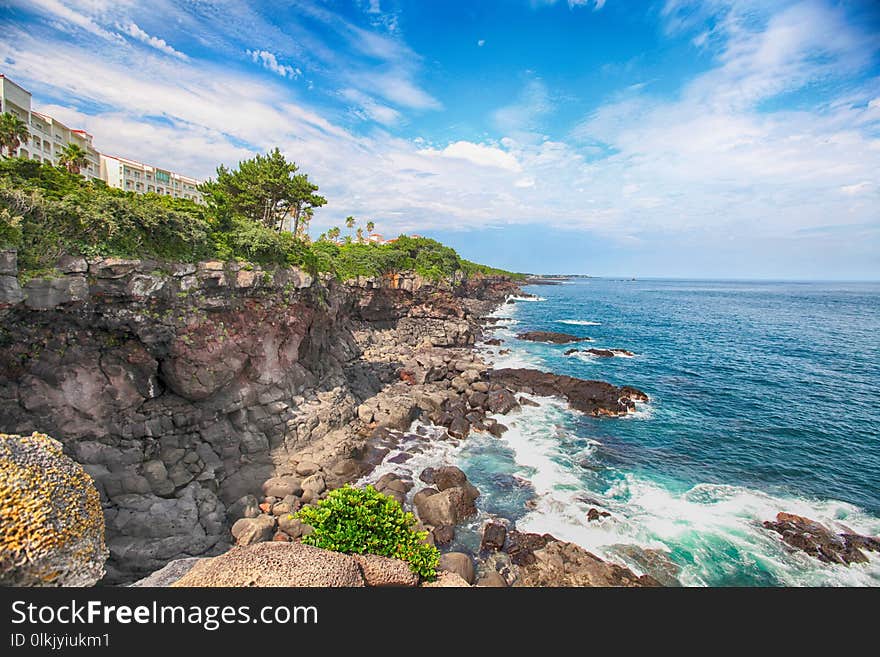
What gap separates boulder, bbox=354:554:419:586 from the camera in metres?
7.52

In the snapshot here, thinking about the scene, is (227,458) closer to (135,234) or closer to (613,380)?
(135,234)

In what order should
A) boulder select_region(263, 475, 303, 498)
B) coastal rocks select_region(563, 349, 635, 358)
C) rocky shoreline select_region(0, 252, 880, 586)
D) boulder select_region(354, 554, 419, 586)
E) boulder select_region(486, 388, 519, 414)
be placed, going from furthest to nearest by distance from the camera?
coastal rocks select_region(563, 349, 635, 358) < boulder select_region(486, 388, 519, 414) < boulder select_region(263, 475, 303, 498) < rocky shoreline select_region(0, 252, 880, 586) < boulder select_region(354, 554, 419, 586)

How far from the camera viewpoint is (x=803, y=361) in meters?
46.9

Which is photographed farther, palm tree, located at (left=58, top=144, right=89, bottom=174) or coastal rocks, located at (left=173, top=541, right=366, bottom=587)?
palm tree, located at (left=58, top=144, right=89, bottom=174)

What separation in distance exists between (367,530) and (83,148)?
65489 mm

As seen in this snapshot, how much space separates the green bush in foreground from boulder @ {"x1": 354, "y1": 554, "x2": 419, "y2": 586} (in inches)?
58.7

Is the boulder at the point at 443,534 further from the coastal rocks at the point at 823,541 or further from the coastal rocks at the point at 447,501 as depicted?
the coastal rocks at the point at 823,541

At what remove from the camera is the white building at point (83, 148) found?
119 ft

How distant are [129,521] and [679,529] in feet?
79.7

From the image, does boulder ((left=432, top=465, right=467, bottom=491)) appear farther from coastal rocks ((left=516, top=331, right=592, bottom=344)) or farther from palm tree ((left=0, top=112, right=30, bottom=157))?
coastal rocks ((left=516, top=331, right=592, bottom=344))

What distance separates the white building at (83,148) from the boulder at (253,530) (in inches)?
876

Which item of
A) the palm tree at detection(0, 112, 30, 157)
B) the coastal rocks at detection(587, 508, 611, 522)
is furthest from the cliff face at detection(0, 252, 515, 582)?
the palm tree at detection(0, 112, 30, 157)

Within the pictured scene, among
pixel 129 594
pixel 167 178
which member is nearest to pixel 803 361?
pixel 129 594

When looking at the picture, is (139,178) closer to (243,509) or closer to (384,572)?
(243,509)
